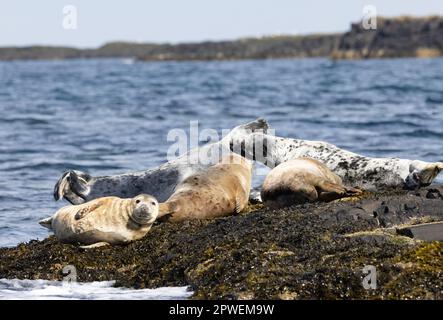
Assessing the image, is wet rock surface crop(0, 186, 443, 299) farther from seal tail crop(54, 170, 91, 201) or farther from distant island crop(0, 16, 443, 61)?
distant island crop(0, 16, 443, 61)

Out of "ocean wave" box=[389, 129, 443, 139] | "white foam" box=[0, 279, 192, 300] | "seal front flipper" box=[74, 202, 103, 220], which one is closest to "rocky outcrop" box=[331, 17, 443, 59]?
"ocean wave" box=[389, 129, 443, 139]

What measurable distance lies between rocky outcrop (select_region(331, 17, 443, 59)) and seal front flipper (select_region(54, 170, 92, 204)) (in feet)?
347

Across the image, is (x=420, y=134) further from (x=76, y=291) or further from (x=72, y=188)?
(x=76, y=291)

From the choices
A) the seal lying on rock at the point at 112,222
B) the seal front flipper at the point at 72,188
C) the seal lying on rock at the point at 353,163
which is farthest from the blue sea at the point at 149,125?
the seal lying on rock at the point at 112,222

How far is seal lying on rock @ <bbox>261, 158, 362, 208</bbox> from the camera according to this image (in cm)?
897

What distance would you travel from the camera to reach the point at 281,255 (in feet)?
22.5

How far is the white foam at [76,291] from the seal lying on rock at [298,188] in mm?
2402

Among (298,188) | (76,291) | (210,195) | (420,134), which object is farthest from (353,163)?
(420,134)

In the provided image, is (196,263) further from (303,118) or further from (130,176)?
(303,118)

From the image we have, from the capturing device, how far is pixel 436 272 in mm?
6078

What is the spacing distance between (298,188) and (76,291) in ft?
9.24

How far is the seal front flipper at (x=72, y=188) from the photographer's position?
33.8 feet

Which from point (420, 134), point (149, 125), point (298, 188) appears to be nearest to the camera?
point (298, 188)

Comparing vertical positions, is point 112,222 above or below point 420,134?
above
